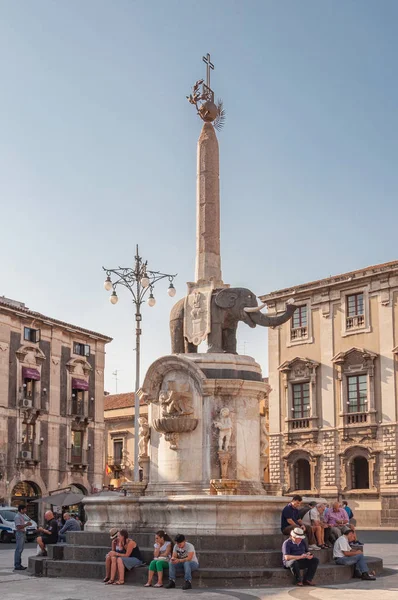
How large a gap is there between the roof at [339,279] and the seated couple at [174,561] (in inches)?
1214

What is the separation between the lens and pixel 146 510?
56.0 ft

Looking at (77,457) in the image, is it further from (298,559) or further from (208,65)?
(298,559)

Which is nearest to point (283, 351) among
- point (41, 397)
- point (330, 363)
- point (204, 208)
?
point (330, 363)

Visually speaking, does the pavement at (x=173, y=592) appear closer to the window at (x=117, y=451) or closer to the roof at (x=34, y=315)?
the roof at (x=34, y=315)

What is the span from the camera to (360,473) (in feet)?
144

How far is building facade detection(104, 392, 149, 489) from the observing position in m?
61.8

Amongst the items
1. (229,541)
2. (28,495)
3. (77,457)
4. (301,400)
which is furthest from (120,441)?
(229,541)

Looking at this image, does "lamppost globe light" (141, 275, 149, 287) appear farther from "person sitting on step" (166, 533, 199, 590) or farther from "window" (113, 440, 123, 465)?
"window" (113, 440, 123, 465)

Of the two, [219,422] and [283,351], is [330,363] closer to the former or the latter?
[283,351]

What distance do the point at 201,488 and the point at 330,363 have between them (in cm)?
2909

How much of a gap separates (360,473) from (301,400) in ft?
17.0

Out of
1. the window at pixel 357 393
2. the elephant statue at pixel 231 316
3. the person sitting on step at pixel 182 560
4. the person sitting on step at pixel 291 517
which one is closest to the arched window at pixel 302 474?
the window at pixel 357 393

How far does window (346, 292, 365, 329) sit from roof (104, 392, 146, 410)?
2379cm

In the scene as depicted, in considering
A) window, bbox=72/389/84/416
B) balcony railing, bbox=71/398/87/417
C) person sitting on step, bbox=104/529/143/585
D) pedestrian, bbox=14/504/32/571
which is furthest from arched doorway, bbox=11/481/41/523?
person sitting on step, bbox=104/529/143/585
